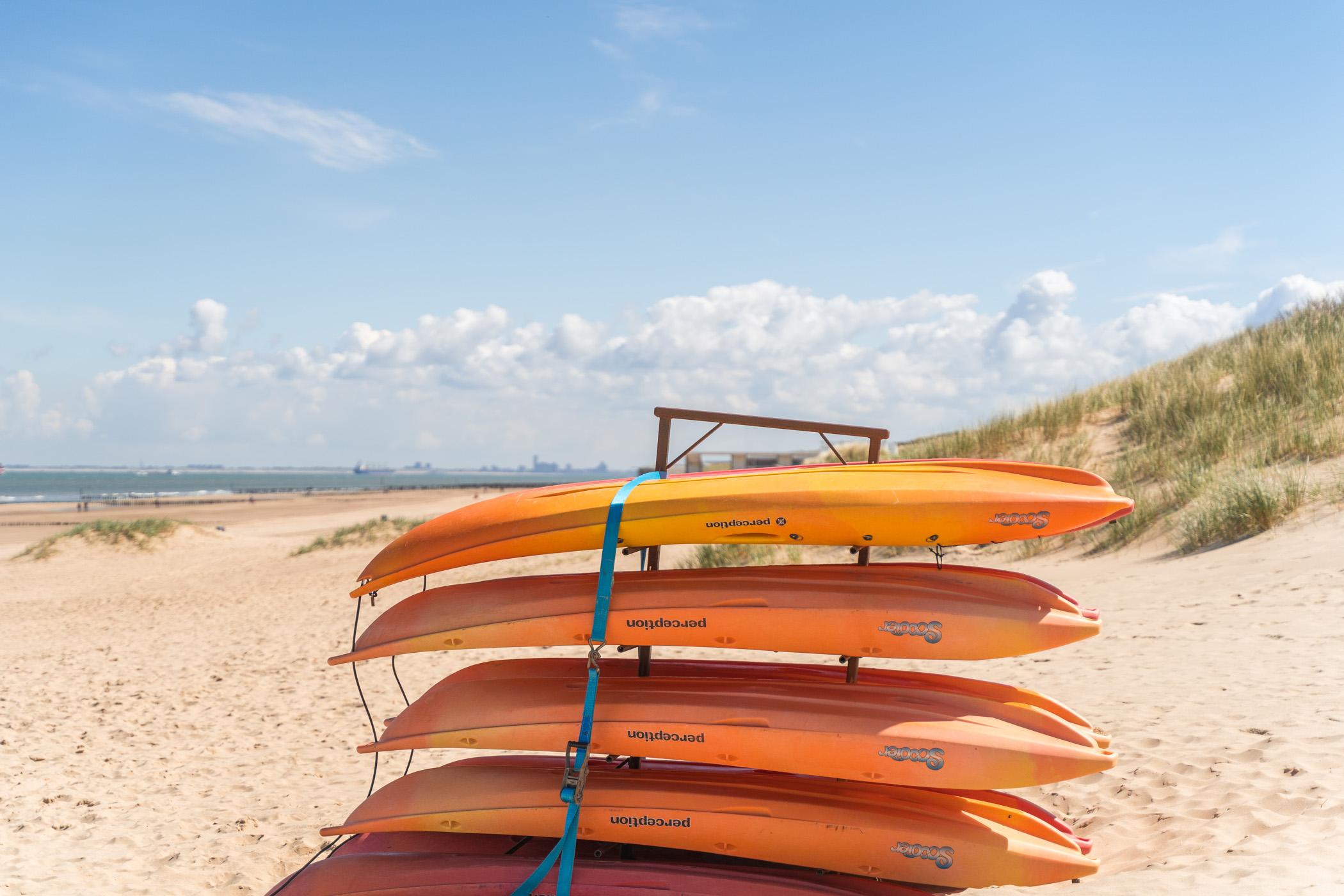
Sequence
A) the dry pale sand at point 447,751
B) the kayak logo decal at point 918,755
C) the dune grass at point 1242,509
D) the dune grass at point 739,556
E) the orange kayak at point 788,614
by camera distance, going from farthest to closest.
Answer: the dune grass at point 739,556 → the dune grass at point 1242,509 → the dry pale sand at point 447,751 → the orange kayak at point 788,614 → the kayak logo decal at point 918,755

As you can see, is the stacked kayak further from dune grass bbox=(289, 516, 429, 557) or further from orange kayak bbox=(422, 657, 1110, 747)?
dune grass bbox=(289, 516, 429, 557)

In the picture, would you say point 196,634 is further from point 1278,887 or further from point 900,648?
point 1278,887

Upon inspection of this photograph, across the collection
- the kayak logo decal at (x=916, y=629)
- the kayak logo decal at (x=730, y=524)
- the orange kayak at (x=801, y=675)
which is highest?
the kayak logo decal at (x=730, y=524)

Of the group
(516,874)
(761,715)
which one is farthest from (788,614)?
(516,874)

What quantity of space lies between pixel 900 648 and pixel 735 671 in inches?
31.4

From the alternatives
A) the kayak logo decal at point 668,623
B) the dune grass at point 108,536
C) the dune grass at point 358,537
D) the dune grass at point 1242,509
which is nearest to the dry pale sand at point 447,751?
the dune grass at point 1242,509

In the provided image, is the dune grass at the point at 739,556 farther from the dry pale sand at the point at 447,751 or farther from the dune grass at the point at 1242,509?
the dune grass at the point at 1242,509

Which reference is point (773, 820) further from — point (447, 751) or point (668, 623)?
point (447, 751)

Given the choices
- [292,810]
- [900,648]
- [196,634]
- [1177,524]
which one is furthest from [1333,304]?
[196,634]

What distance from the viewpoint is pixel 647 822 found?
3064 millimetres

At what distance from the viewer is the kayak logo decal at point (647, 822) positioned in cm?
305

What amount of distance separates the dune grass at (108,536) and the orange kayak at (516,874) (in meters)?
19.9

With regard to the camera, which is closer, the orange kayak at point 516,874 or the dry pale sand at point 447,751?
the orange kayak at point 516,874

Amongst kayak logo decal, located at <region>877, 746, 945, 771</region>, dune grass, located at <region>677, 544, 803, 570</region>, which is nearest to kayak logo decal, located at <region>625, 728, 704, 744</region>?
kayak logo decal, located at <region>877, 746, 945, 771</region>
